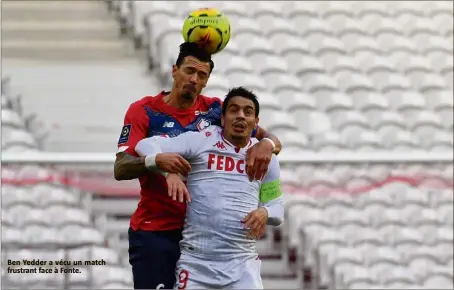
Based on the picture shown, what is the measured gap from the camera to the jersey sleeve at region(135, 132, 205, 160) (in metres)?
3.97

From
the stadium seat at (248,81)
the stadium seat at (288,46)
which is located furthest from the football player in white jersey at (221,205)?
the stadium seat at (288,46)

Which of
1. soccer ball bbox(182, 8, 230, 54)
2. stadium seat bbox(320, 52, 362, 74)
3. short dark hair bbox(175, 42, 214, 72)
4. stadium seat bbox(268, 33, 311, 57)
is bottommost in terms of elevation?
short dark hair bbox(175, 42, 214, 72)

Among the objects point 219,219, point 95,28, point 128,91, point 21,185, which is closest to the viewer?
point 219,219

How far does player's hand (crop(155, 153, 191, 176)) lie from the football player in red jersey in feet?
0.62

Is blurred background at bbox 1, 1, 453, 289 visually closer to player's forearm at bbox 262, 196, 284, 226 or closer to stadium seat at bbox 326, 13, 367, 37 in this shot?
stadium seat at bbox 326, 13, 367, 37

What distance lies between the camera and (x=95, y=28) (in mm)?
9742

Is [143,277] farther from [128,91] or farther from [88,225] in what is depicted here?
[128,91]

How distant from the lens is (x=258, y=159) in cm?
400

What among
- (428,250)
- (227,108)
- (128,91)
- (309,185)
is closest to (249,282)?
(227,108)

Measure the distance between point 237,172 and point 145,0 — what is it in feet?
18.0


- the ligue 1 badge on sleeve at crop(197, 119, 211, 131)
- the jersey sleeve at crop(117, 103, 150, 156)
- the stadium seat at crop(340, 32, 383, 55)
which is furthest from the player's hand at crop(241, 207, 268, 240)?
the stadium seat at crop(340, 32, 383, 55)

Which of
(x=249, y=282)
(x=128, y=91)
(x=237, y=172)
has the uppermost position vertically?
(x=128, y=91)

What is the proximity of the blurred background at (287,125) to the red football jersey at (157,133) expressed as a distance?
2781mm

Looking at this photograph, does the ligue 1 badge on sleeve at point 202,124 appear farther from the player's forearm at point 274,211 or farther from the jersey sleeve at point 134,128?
the player's forearm at point 274,211
